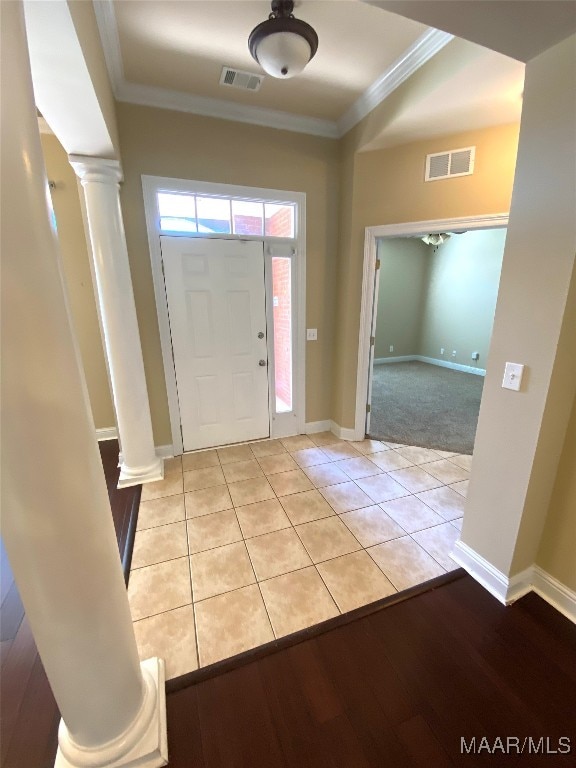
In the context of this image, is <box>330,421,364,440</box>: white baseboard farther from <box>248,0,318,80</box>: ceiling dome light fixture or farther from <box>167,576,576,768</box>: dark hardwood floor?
<box>248,0,318,80</box>: ceiling dome light fixture

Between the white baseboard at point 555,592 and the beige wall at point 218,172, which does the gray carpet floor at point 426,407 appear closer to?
the beige wall at point 218,172

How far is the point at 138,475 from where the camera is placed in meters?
2.65

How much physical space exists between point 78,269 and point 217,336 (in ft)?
4.85

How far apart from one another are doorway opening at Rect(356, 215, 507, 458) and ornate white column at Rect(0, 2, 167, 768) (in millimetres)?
2609

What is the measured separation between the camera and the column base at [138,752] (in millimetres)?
967

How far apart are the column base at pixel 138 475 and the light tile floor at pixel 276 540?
0.30 feet

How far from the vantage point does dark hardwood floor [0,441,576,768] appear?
1060 millimetres

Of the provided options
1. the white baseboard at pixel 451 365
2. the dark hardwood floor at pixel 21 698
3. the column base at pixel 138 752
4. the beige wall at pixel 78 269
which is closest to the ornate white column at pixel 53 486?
the column base at pixel 138 752

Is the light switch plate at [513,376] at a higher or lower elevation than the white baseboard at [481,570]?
higher

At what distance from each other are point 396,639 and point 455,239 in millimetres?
7317

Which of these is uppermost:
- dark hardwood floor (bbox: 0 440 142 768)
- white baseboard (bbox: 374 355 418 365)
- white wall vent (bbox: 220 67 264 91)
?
white wall vent (bbox: 220 67 264 91)

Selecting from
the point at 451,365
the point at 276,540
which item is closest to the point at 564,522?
the point at 276,540

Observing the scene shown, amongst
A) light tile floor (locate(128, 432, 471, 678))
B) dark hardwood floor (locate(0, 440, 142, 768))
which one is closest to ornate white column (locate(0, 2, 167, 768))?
dark hardwood floor (locate(0, 440, 142, 768))

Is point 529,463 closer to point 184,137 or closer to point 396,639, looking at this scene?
point 396,639
